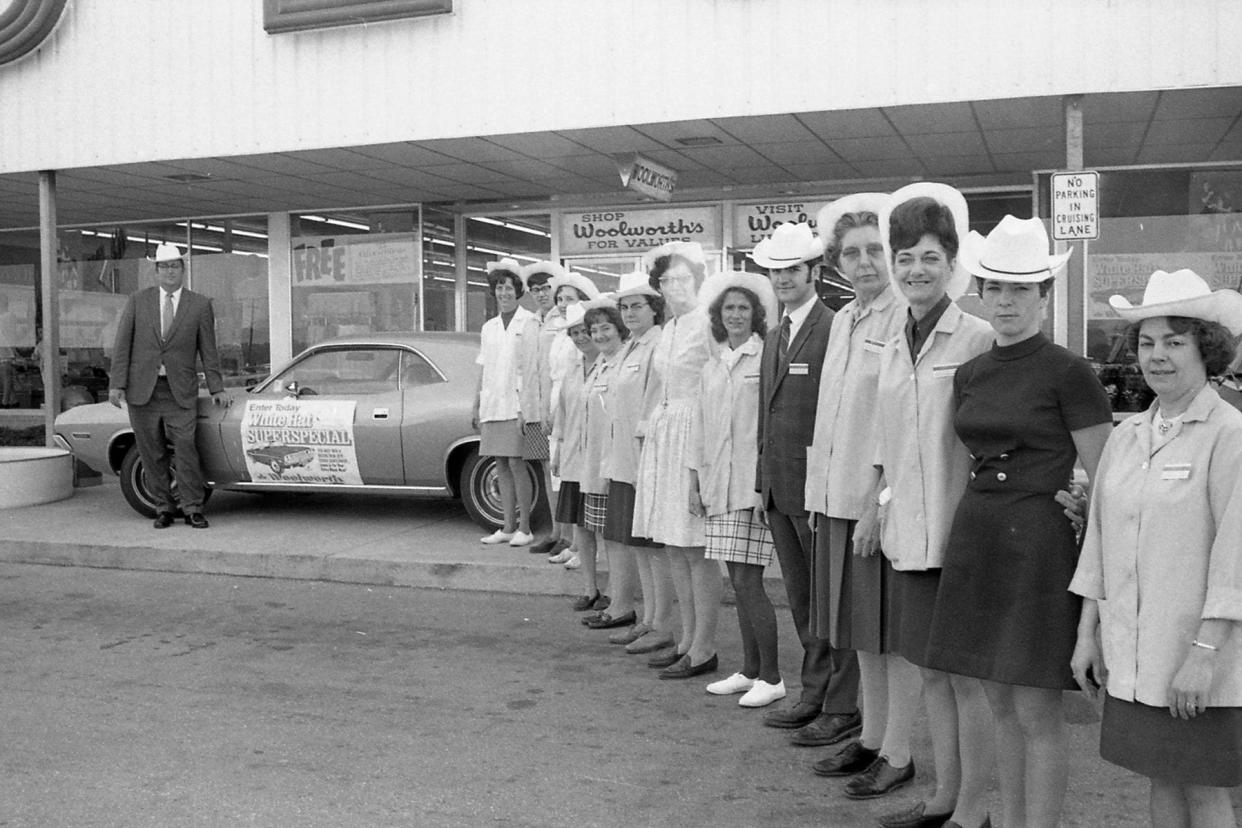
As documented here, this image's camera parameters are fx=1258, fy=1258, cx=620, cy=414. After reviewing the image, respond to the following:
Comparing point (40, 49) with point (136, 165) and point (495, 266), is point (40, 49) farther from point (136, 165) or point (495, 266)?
point (495, 266)

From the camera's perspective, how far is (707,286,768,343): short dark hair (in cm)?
548

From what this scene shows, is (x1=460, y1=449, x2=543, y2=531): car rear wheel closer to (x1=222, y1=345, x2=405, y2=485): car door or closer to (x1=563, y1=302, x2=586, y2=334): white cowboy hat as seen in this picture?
(x1=222, y1=345, x2=405, y2=485): car door

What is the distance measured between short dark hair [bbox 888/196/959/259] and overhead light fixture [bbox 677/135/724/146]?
6.97 metres

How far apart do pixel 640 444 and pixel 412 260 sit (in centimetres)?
922

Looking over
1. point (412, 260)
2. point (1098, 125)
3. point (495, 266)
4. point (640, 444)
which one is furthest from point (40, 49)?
point (1098, 125)

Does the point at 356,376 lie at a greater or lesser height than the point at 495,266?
lesser

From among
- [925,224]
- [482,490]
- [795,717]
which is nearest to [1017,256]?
[925,224]

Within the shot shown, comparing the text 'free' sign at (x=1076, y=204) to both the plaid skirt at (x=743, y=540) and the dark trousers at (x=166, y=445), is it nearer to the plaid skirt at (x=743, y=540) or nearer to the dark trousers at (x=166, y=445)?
the plaid skirt at (x=743, y=540)

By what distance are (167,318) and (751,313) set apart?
6.25 m

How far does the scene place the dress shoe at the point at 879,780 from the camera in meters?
4.34

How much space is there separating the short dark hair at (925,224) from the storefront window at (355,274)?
11587 mm

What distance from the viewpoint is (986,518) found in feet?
11.5

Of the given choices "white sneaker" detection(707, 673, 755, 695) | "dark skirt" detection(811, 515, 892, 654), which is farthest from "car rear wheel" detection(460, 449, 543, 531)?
"dark skirt" detection(811, 515, 892, 654)

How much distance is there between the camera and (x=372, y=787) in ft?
14.7
